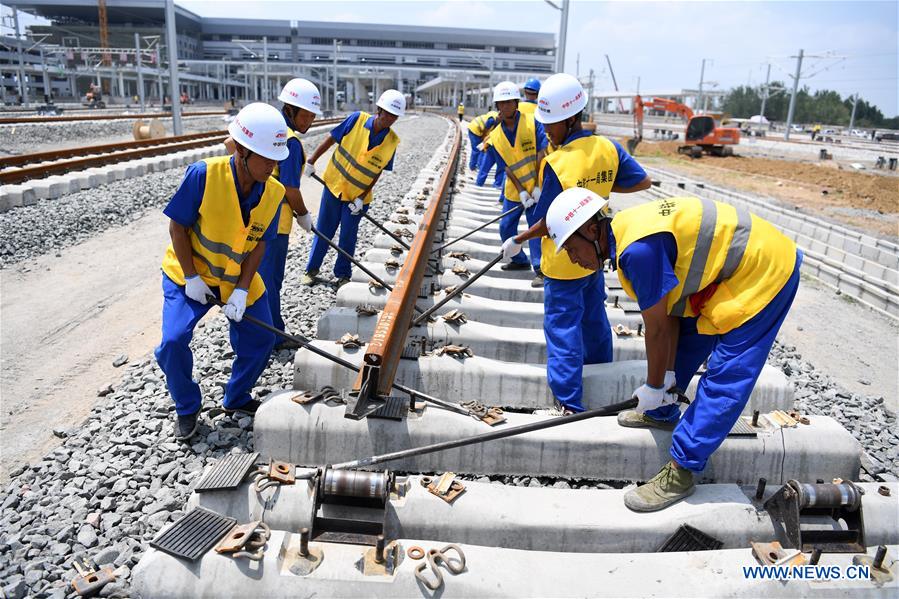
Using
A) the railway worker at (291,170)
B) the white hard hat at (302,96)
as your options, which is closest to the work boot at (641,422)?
the railway worker at (291,170)

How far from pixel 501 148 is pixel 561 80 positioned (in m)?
2.24

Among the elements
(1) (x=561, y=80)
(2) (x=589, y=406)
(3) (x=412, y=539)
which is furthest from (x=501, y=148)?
(3) (x=412, y=539)

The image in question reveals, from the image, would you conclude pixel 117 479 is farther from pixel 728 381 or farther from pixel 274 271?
pixel 728 381

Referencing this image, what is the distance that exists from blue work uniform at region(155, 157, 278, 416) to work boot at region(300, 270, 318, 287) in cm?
209

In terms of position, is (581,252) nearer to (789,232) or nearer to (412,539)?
(412,539)

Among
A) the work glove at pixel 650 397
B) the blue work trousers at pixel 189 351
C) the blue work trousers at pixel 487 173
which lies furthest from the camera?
the blue work trousers at pixel 487 173

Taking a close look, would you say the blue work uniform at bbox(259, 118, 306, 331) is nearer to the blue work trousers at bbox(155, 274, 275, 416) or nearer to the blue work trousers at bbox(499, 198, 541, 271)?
the blue work trousers at bbox(155, 274, 275, 416)

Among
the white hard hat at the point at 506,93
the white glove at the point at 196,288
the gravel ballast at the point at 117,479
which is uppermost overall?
the white hard hat at the point at 506,93

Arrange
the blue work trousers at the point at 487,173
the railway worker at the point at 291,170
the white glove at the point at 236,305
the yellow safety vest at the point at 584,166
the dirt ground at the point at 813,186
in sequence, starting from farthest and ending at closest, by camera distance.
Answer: the dirt ground at the point at 813,186
the blue work trousers at the point at 487,173
the railway worker at the point at 291,170
the yellow safety vest at the point at 584,166
the white glove at the point at 236,305

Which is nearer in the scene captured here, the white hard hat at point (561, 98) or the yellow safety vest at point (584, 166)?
the yellow safety vest at point (584, 166)

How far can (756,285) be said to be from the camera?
250cm

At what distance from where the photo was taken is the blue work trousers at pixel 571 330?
329 cm

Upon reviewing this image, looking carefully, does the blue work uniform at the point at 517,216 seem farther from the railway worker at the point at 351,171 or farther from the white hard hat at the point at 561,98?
the white hard hat at the point at 561,98

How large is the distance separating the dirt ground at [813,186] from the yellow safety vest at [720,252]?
1105 centimetres
